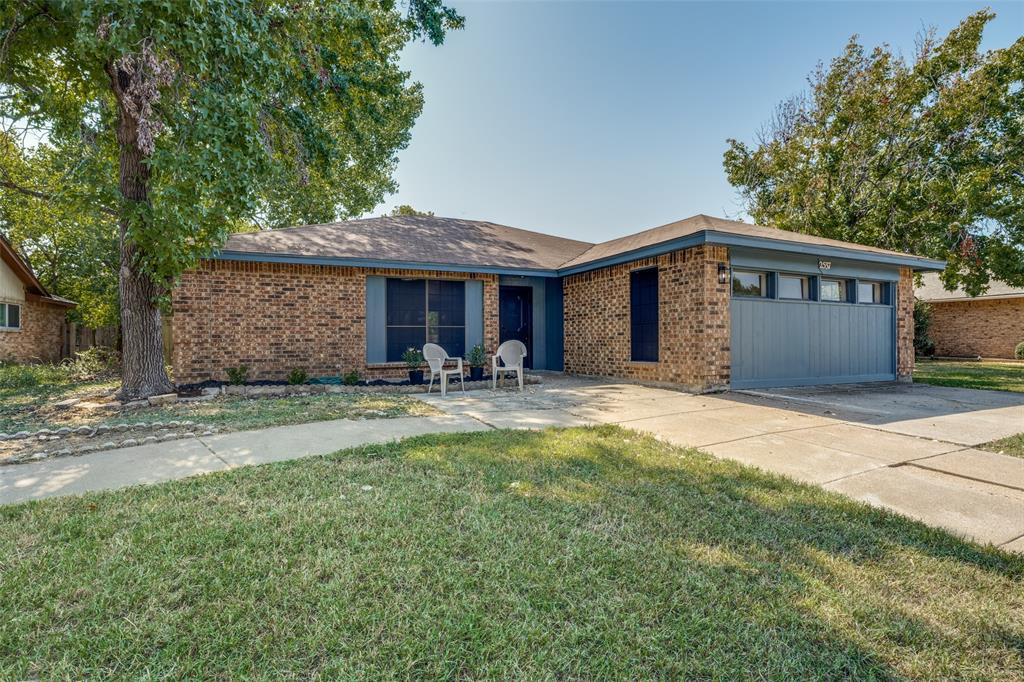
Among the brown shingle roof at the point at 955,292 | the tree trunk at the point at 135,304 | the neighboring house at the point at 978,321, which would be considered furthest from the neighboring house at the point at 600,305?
the neighboring house at the point at 978,321

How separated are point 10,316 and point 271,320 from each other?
11.0 meters

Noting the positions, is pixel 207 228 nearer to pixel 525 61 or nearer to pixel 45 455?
pixel 45 455

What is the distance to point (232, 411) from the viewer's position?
6.01m

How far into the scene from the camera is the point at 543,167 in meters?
14.6

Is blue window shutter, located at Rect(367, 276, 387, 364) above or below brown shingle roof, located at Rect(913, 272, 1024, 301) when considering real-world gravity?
below

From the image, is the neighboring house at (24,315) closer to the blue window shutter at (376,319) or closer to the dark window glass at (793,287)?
the blue window shutter at (376,319)

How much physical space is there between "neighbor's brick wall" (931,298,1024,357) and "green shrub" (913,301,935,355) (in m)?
0.65

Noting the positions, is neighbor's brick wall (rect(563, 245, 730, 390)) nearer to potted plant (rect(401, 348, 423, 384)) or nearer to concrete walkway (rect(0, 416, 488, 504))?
potted plant (rect(401, 348, 423, 384))

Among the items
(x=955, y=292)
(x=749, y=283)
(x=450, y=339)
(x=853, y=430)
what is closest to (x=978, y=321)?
(x=955, y=292)

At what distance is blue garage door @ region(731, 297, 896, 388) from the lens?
8477 mm

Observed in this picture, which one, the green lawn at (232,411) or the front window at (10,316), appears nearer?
the green lawn at (232,411)

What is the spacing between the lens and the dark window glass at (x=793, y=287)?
8961 millimetres

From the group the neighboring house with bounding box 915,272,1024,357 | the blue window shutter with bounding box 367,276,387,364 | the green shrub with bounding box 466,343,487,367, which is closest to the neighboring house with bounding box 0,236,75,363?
the blue window shutter with bounding box 367,276,387,364

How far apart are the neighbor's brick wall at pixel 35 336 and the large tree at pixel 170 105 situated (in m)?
6.81
